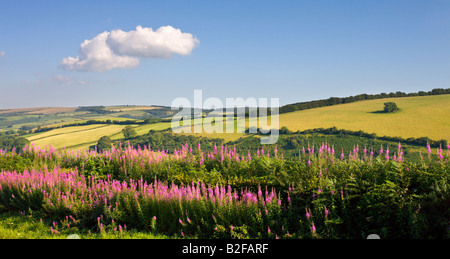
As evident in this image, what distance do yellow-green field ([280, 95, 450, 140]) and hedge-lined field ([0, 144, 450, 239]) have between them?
2198 inches

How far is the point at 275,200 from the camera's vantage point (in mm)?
4707

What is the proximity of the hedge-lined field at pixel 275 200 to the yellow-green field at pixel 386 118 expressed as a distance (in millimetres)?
55840

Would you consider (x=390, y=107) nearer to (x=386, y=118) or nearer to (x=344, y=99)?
(x=386, y=118)

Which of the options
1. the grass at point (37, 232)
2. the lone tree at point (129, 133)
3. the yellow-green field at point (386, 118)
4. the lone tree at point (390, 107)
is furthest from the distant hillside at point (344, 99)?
the grass at point (37, 232)

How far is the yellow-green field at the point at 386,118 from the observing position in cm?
5597

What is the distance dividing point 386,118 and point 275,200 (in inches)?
2822

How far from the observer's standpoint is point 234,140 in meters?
58.6

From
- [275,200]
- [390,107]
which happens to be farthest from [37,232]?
[390,107]

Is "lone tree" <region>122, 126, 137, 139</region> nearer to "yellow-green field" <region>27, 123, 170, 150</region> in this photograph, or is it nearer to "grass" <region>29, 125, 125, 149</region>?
"yellow-green field" <region>27, 123, 170, 150</region>

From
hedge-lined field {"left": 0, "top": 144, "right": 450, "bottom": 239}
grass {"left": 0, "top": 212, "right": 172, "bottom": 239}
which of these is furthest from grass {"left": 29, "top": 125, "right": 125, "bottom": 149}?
hedge-lined field {"left": 0, "top": 144, "right": 450, "bottom": 239}

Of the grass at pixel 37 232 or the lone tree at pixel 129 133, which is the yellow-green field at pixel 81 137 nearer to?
the lone tree at pixel 129 133
